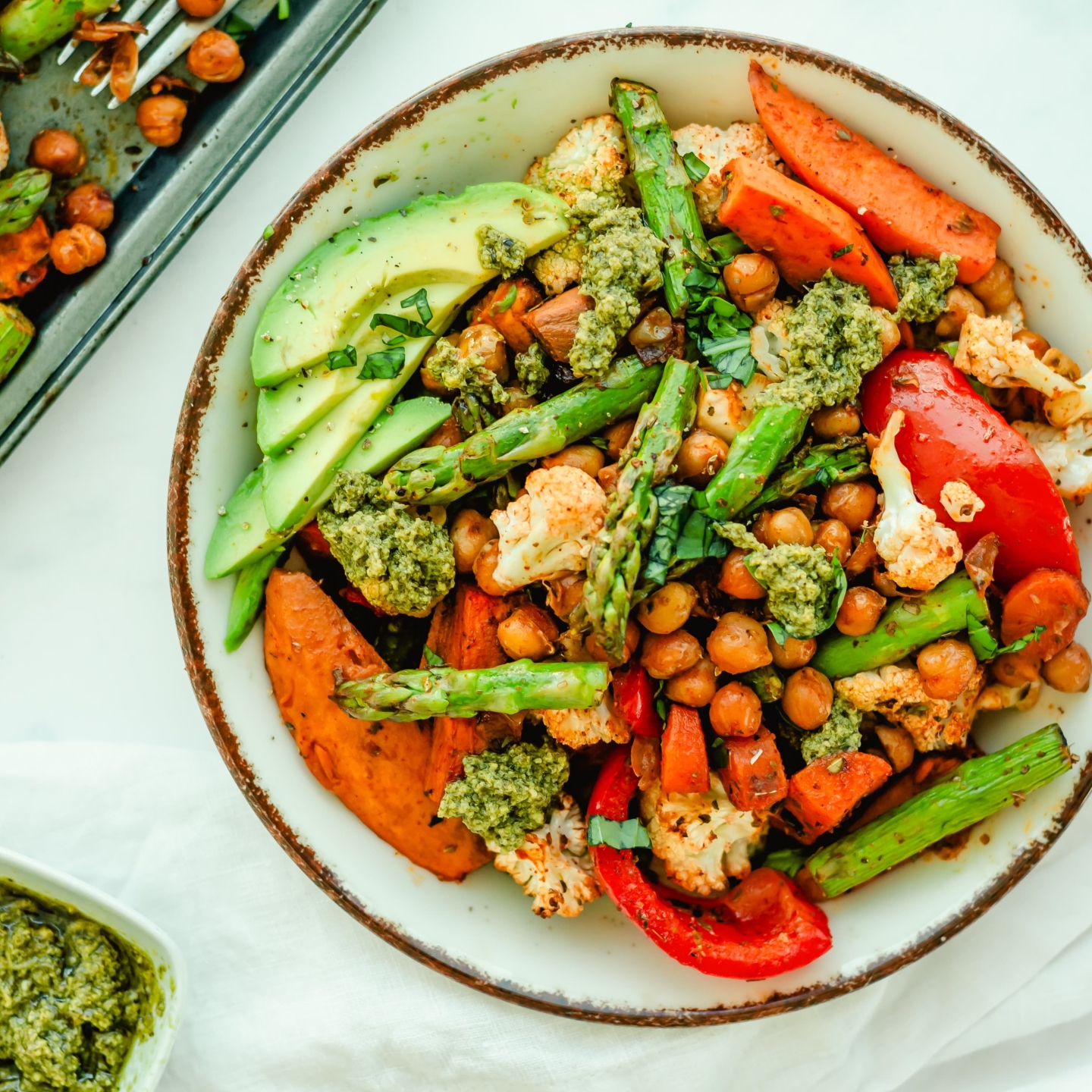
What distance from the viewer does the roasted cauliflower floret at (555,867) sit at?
283 centimetres

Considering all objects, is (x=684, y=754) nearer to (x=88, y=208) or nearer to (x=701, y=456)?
(x=701, y=456)

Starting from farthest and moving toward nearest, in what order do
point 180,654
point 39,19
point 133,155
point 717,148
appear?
point 180,654 → point 133,155 → point 39,19 → point 717,148

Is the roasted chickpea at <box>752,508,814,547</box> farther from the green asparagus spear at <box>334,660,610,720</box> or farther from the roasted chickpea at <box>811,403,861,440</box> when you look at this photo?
the green asparagus spear at <box>334,660,610,720</box>

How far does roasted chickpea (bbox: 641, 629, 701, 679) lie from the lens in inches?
105

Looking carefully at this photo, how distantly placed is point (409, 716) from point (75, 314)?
5.74ft

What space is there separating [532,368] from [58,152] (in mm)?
1708

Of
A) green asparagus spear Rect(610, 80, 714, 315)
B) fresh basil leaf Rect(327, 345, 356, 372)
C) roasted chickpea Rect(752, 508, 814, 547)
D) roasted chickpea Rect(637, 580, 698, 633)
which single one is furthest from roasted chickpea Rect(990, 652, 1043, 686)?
fresh basil leaf Rect(327, 345, 356, 372)

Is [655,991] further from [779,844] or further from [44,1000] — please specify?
[44,1000]

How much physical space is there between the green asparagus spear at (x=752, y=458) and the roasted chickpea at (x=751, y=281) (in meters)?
0.33

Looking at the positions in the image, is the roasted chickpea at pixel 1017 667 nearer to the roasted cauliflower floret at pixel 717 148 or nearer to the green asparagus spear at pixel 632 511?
the green asparagus spear at pixel 632 511

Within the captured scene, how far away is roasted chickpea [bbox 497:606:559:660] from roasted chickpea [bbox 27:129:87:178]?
2.03 metres

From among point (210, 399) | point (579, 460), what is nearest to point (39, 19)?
point (210, 399)

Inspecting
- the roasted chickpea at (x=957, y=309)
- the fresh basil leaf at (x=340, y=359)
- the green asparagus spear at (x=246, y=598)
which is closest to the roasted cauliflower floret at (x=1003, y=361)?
the roasted chickpea at (x=957, y=309)

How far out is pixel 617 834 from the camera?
2.86 metres
